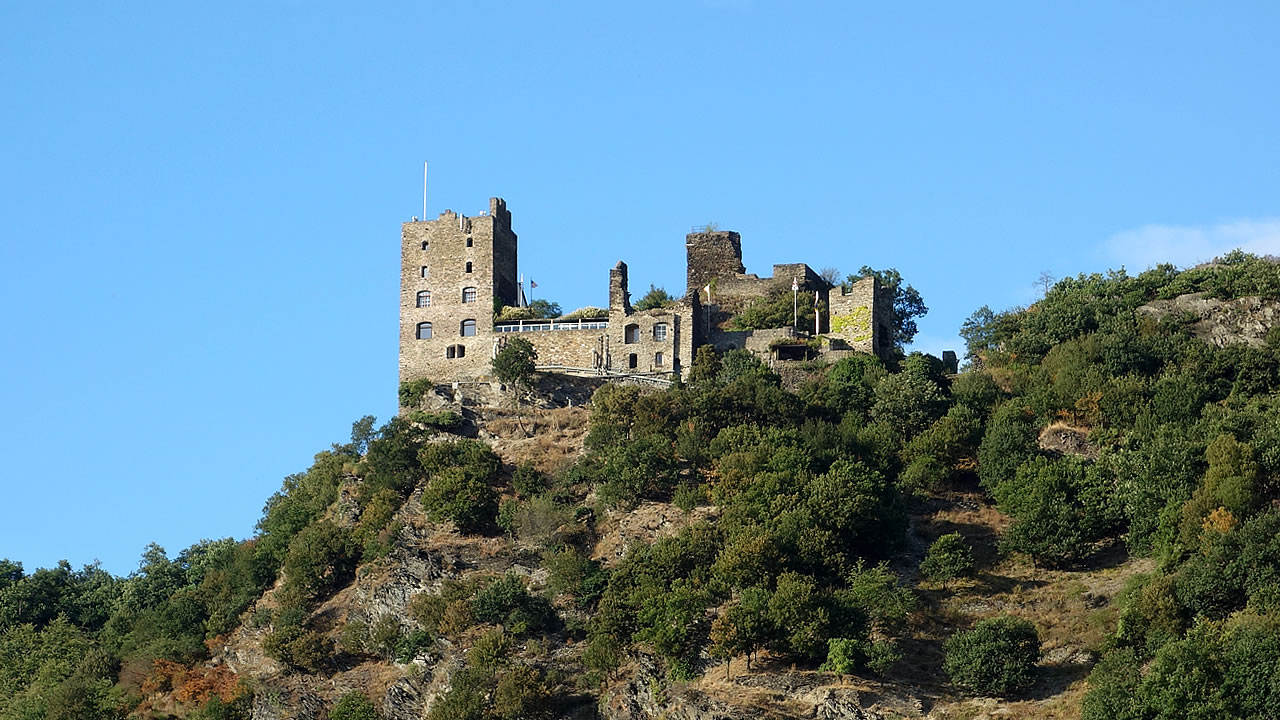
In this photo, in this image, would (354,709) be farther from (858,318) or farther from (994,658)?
(858,318)

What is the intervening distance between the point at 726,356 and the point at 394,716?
80.2ft

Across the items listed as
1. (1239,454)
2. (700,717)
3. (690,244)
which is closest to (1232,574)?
(1239,454)

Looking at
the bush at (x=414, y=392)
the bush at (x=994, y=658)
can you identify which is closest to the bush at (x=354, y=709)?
the bush at (x=994, y=658)

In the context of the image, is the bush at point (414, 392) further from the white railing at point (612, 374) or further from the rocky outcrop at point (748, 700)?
the rocky outcrop at point (748, 700)

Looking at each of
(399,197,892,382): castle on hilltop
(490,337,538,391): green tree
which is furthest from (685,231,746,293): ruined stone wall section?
(490,337,538,391): green tree

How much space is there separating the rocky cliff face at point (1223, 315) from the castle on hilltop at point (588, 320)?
11772mm

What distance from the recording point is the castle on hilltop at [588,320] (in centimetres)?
9150

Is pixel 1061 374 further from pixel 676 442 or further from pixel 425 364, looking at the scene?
pixel 425 364

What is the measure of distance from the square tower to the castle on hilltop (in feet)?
0.14

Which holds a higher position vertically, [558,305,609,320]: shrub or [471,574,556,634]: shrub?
[558,305,609,320]: shrub

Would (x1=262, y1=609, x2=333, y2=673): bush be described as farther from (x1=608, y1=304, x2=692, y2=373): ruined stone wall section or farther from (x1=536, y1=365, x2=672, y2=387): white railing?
(x1=608, y1=304, x2=692, y2=373): ruined stone wall section

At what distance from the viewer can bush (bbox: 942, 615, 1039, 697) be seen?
220ft

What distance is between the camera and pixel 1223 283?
91250 mm

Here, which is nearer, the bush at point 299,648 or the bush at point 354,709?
the bush at point 354,709
